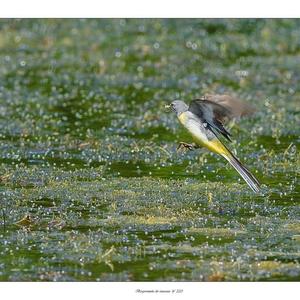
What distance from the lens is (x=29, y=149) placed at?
12570 mm

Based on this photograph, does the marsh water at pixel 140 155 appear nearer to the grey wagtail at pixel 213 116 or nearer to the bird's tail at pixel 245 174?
the bird's tail at pixel 245 174

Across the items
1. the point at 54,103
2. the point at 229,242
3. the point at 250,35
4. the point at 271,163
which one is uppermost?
the point at 250,35

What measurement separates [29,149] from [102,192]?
2.28 metres

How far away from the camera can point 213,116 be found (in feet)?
33.3

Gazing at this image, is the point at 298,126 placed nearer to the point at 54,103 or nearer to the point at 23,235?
the point at 54,103

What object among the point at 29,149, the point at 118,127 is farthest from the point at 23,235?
the point at 118,127

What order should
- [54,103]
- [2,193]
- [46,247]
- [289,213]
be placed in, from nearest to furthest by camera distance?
[46,247] → [289,213] → [2,193] → [54,103]

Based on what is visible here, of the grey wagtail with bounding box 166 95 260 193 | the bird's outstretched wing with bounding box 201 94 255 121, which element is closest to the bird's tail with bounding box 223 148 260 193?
the grey wagtail with bounding box 166 95 260 193

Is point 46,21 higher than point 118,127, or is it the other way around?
point 46,21

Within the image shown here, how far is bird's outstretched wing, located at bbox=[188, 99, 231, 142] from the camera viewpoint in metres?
10.0

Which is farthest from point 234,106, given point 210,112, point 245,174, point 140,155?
point 140,155

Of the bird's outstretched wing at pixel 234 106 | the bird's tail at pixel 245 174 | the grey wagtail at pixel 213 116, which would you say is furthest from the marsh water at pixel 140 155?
the bird's outstretched wing at pixel 234 106

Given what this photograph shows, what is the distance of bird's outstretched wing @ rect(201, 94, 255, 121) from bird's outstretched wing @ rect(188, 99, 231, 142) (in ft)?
0.12

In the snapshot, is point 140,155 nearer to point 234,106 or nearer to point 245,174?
point 245,174
